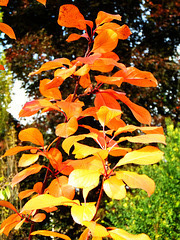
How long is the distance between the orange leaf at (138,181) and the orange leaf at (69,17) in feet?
0.94

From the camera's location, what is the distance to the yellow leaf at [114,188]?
13.8 inches

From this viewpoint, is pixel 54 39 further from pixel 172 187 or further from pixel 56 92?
pixel 56 92

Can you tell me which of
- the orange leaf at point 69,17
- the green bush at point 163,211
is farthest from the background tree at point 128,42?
the orange leaf at point 69,17

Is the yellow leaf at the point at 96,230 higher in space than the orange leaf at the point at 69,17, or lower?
lower

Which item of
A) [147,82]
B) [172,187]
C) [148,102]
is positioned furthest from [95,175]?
[148,102]

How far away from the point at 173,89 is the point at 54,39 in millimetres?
2533

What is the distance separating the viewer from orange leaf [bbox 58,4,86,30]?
19.0 inches

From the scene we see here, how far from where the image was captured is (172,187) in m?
2.51

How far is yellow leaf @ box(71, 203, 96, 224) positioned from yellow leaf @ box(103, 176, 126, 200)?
A: 0.04m

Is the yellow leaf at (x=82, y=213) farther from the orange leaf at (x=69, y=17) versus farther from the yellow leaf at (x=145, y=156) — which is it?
the orange leaf at (x=69, y=17)

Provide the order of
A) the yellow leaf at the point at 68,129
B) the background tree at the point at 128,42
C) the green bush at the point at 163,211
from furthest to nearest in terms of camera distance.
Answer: the background tree at the point at 128,42
the green bush at the point at 163,211
the yellow leaf at the point at 68,129

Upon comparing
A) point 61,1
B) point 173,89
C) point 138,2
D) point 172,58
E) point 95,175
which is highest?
point 61,1

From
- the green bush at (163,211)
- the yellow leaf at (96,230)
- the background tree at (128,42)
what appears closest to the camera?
the yellow leaf at (96,230)

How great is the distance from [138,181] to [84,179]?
70mm
